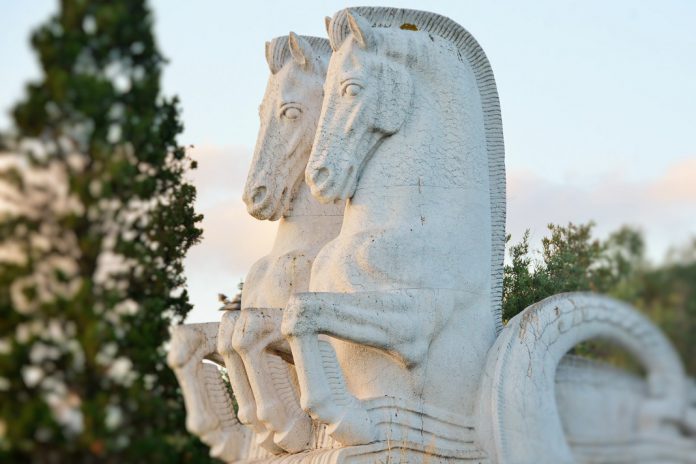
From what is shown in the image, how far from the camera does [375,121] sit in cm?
675

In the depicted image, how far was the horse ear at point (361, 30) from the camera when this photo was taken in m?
6.82

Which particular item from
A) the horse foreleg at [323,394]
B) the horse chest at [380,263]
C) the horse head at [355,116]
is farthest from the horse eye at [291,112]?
the horse foreleg at [323,394]

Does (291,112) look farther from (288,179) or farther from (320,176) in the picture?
(320,176)

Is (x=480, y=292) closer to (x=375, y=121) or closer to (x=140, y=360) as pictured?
(x=375, y=121)

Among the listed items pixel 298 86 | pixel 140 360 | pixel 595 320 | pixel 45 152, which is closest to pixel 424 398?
pixel 595 320

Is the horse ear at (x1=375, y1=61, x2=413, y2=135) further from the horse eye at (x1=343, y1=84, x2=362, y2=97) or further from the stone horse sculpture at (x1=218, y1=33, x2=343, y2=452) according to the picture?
the stone horse sculpture at (x1=218, y1=33, x2=343, y2=452)

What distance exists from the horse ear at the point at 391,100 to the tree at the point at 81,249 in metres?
2.86

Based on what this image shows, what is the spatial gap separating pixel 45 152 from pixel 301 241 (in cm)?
398

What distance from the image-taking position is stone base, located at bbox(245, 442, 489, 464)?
20.2 ft

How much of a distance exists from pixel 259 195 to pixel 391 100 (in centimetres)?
124

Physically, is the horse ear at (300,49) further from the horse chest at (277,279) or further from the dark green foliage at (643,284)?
the dark green foliage at (643,284)

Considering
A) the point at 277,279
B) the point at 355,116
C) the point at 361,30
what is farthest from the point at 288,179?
the point at 361,30

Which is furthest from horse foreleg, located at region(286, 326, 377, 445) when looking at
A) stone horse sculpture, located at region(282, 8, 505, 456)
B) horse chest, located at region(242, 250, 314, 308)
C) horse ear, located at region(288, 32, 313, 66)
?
horse ear, located at region(288, 32, 313, 66)

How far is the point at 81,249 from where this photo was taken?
3.62 metres
